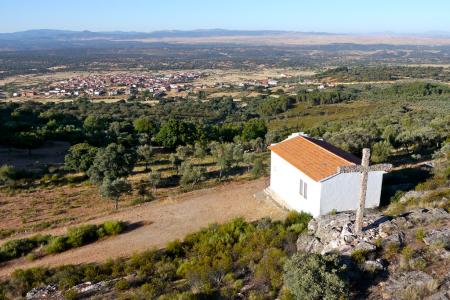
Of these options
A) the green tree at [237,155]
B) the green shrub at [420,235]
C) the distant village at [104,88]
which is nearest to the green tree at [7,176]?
the green tree at [237,155]

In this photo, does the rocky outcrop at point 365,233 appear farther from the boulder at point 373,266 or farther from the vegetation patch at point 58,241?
the vegetation patch at point 58,241

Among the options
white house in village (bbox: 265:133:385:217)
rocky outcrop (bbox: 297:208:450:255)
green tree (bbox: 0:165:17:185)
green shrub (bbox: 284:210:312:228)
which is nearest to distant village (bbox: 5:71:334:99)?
green tree (bbox: 0:165:17:185)

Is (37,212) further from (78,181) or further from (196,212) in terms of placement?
(196,212)

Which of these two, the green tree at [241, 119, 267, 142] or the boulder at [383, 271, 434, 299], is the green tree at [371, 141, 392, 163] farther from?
the green tree at [241, 119, 267, 142]

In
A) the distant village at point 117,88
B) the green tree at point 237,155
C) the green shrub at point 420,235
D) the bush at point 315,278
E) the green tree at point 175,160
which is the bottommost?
the distant village at point 117,88

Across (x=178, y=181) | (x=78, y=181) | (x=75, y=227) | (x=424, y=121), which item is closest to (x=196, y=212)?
(x=75, y=227)

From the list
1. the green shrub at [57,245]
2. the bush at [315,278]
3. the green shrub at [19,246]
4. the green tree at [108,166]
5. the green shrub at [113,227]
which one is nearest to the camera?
the bush at [315,278]
